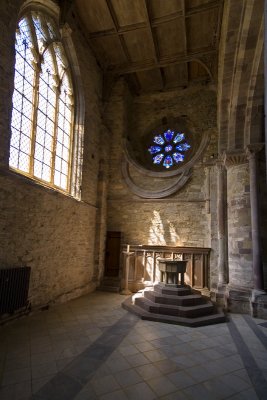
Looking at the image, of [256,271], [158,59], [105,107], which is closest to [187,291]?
[256,271]

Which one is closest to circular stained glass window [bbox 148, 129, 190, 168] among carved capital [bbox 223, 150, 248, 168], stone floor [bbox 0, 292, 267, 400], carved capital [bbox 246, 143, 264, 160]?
carved capital [bbox 223, 150, 248, 168]

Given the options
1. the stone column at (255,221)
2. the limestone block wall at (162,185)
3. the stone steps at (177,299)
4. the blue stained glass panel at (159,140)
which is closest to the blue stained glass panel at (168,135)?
the blue stained glass panel at (159,140)

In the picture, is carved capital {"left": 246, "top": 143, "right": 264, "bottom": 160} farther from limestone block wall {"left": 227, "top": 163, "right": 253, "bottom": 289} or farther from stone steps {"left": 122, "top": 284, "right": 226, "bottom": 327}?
stone steps {"left": 122, "top": 284, "right": 226, "bottom": 327}

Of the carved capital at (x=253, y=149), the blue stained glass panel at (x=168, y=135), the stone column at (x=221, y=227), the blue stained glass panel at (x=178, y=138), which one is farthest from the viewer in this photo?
the blue stained glass panel at (x=168, y=135)

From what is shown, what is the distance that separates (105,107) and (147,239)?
5.14 metres

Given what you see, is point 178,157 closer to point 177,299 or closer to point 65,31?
point 65,31

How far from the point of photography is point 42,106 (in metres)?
6.32

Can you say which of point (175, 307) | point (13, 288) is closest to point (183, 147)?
point (175, 307)

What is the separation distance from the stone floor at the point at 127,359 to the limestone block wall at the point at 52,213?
1131mm

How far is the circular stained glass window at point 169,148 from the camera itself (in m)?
10.2

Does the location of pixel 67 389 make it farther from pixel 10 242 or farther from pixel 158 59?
pixel 158 59

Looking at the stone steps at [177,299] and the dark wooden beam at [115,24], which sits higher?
the dark wooden beam at [115,24]

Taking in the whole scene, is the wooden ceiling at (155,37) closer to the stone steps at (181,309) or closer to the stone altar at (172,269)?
the stone altar at (172,269)

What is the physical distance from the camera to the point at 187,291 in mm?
6004
